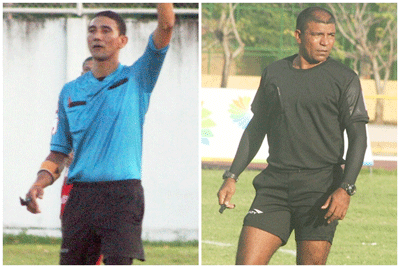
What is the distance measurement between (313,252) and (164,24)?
1.57 meters

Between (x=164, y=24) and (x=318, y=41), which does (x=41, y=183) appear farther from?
(x=318, y=41)

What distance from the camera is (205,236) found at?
8.92 m

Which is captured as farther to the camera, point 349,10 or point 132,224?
point 349,10

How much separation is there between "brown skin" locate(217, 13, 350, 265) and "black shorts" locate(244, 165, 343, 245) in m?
0.05

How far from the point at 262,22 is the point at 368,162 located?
16.4 m

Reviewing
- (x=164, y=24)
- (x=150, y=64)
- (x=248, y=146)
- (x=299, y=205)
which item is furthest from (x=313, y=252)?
(x=164, y=24)

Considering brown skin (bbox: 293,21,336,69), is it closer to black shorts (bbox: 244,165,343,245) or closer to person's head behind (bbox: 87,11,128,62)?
black shorts (bbox: 244,165,343,245)

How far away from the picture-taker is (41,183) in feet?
14.8

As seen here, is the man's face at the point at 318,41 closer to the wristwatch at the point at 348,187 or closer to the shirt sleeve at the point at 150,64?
the wristwatch at the point at 348,187

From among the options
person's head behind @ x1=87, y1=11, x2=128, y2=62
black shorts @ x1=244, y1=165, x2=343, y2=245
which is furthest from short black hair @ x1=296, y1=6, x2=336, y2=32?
person's head behind @ x1=87, y1=11, x2=128, y2=62

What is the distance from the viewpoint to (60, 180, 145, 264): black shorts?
423cm

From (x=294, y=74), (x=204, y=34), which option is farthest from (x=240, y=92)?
(x=204, y=34)

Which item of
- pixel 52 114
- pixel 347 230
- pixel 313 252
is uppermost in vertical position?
pixel 52 114

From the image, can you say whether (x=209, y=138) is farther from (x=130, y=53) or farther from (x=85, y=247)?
(x=85, y=247)
